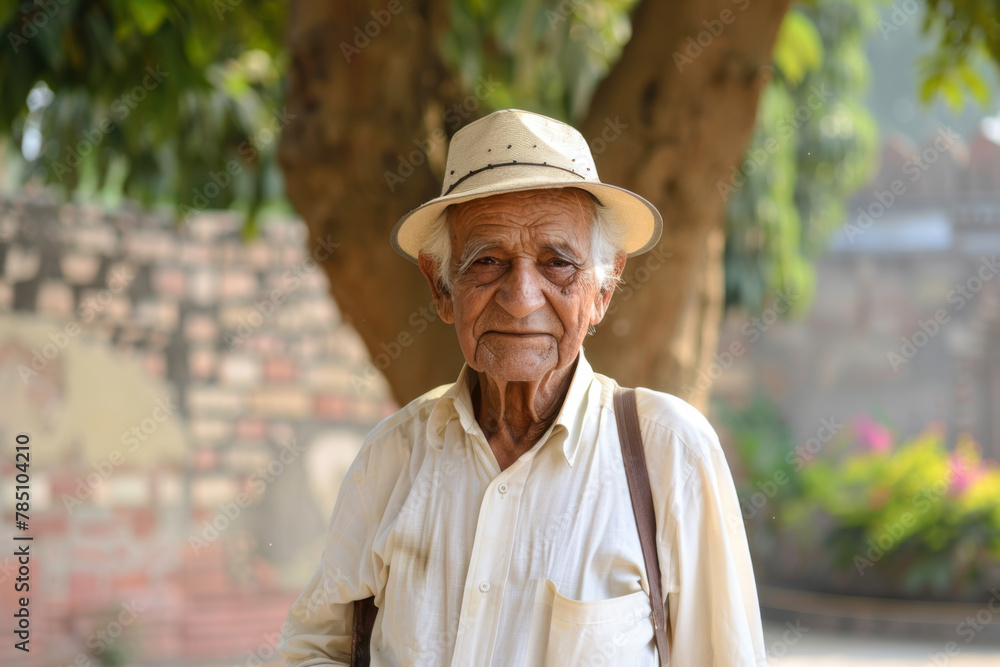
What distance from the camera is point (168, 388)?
6137mm

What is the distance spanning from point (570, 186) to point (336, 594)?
2.72 feet

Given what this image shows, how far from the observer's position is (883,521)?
26.4 ft

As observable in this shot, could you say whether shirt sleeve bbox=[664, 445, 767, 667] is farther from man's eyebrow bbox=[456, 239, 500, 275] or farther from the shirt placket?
man's eyebrow bbox=[456, 239, 500, 275]

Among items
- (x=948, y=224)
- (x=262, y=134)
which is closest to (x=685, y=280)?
(x=262, y=134)

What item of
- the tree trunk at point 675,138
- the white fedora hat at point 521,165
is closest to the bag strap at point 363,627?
the white fedora hat at point 521,165

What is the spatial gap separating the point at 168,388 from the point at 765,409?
8.13 m

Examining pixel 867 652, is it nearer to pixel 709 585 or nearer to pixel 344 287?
pixel 344 287

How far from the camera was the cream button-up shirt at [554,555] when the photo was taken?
146 cm

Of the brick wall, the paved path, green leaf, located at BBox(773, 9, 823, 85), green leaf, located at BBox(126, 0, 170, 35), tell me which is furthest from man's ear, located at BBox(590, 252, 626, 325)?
the paved path

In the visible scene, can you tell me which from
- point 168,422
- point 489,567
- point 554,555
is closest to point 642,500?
point 554,555

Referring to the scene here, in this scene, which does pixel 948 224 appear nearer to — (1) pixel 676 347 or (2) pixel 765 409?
(2) pixel 765 409

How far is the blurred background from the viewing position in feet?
10.1

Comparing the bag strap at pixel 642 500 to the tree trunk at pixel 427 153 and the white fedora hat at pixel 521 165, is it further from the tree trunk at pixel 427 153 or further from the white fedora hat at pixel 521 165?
the tree trunk at pixel 427 153

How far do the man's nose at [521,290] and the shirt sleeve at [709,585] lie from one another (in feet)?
1.23
